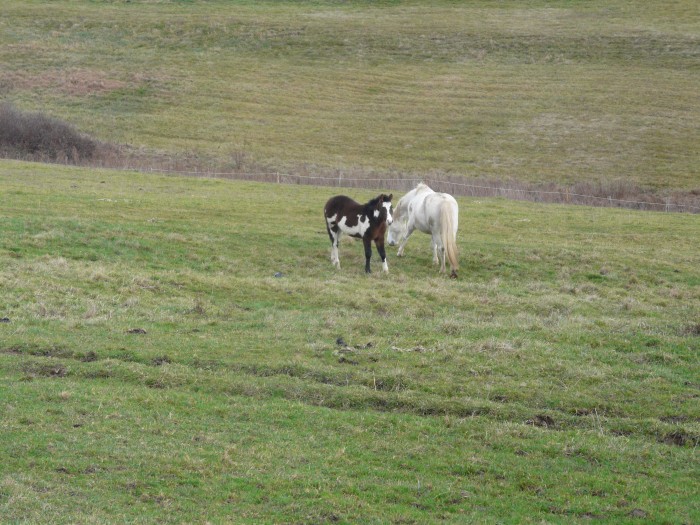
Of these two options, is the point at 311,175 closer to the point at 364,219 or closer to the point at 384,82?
the point at 364,219

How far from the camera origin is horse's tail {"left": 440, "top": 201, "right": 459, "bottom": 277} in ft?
73.7

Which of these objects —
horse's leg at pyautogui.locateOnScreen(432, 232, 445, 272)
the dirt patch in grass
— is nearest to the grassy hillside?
the dirt patch in grass

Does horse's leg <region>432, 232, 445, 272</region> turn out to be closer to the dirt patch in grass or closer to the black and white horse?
the black and white horse

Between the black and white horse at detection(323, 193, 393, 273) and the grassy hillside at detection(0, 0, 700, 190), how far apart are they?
27.5 meters

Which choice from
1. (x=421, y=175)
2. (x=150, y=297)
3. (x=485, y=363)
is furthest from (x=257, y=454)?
(x=421, y=175)

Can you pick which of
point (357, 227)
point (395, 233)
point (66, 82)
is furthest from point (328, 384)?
point (66, 82)

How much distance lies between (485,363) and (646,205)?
30645mm

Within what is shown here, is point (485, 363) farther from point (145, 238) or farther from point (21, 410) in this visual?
point (145, 238)

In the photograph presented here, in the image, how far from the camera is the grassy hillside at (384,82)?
56.1 metres

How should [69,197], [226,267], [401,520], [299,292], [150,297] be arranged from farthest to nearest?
[69,197] → [226,267] → [299,292] → [150,297] → [401,520]

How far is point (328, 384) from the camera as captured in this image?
1269cm

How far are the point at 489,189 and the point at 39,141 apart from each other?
910 inches

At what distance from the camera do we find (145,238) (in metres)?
23.8

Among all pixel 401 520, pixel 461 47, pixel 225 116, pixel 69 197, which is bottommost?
pixel 401 520
